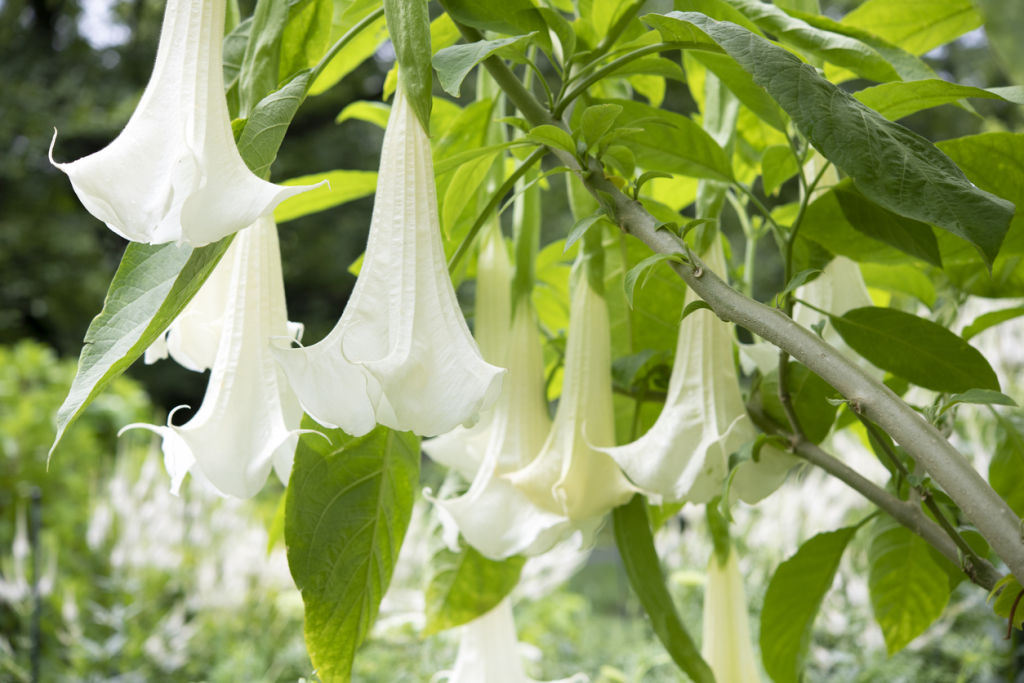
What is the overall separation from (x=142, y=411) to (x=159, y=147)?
87.4 inches

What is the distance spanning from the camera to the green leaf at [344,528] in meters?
0.33

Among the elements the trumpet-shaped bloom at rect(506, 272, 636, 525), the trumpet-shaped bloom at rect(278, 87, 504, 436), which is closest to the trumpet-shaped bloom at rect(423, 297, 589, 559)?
the trumpet-shaped bloom at rect(506, 272, 636, 525)

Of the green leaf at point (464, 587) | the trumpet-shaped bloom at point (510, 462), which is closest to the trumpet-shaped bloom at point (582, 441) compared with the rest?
the trumpet-shaped bloom at point (510, 462)

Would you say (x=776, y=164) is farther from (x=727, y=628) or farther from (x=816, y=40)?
(x=727, y=628)

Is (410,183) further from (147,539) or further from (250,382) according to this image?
(147,539)

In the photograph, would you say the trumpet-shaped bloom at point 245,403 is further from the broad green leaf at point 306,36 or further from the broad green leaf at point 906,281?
the broad green leaf at point 906,281

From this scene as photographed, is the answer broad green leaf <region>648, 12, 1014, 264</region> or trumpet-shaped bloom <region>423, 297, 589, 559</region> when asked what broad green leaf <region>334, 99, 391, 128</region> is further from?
broad green leaf <region>648, 12, 1014, 264</region>

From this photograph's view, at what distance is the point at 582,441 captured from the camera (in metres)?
0.36

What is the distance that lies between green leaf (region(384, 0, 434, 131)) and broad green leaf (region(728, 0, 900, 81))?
13cm

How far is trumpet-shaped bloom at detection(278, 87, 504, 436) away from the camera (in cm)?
25

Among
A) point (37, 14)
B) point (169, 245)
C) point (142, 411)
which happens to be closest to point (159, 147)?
point (169, 245)

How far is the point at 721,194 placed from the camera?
394mm

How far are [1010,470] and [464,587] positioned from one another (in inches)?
10.1

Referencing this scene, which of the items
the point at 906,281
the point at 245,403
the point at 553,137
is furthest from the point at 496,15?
the point at 906,281
